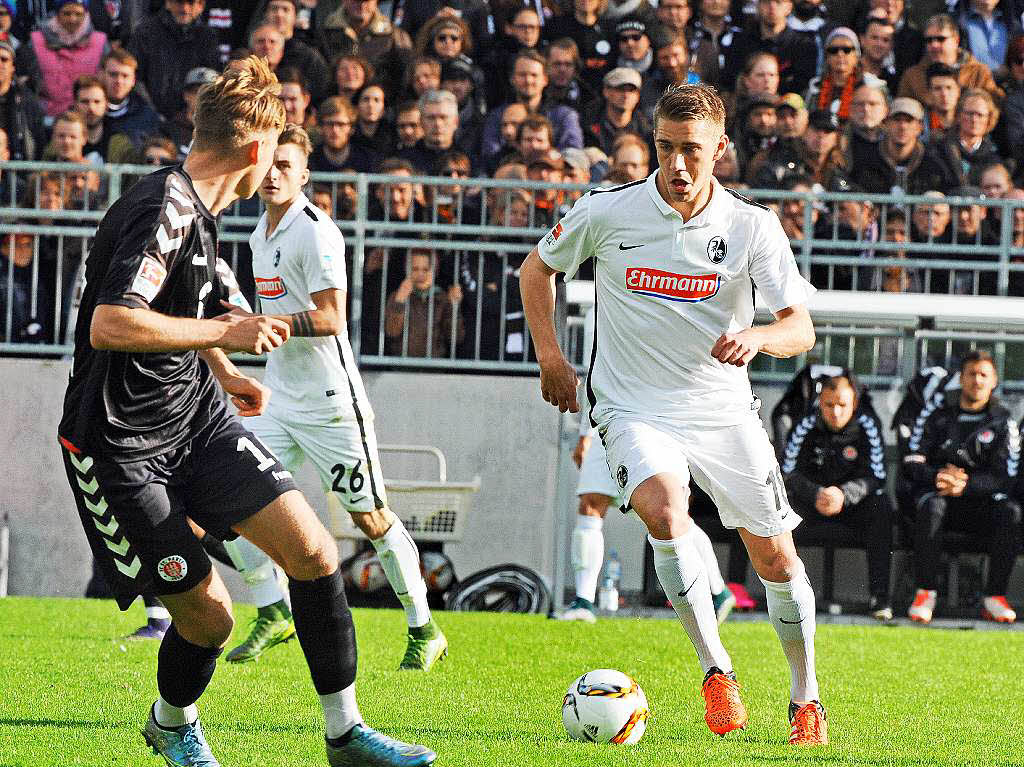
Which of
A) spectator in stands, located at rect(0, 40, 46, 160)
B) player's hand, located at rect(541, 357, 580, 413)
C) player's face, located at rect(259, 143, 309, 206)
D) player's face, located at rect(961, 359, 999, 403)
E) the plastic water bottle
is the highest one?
spectator in stands, located at rect(0, 40, 46, 160)

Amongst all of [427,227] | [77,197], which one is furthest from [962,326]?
[77,197]

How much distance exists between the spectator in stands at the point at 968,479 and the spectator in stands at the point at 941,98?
2.87m

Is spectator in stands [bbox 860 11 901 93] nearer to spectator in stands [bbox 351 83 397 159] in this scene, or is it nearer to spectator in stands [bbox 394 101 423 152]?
spectator in stands [bbox 394 101 423 152]

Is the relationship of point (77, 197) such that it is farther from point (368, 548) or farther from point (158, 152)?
point (368, 548)

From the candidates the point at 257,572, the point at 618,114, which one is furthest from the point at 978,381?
the point at 257,572

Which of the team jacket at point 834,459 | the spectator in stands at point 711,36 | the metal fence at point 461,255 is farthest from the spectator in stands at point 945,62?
the team jacket at point 834,459

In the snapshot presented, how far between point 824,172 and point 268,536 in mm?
9072

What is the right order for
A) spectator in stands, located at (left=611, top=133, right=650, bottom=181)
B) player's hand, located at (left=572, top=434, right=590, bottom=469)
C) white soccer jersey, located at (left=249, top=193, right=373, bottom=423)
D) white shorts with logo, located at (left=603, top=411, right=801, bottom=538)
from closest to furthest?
white shorts with logo, located at (left=603, top=411, right=801, bottom=538)
white soccer jersey, located at (left=249, top=193, right=373, bottom=423)
player's hand, located at (left=572, top=434, right=590, bottom=469)
spectator in stands, located at (left=611, top=133, right=650, bottom=181)

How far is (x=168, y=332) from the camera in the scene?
13.4 feet

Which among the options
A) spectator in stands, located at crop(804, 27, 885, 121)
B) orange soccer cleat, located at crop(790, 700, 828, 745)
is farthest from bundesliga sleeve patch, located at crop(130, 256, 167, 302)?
spectator in stands, located at crop(804, 27, 885, 121)

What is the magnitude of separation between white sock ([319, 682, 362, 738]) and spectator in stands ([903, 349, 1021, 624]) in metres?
7.38

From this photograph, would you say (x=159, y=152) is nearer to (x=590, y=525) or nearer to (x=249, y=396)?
(x=590, y=525)

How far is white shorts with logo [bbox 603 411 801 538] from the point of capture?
5.55 meters

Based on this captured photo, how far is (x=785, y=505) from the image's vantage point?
5.61m
